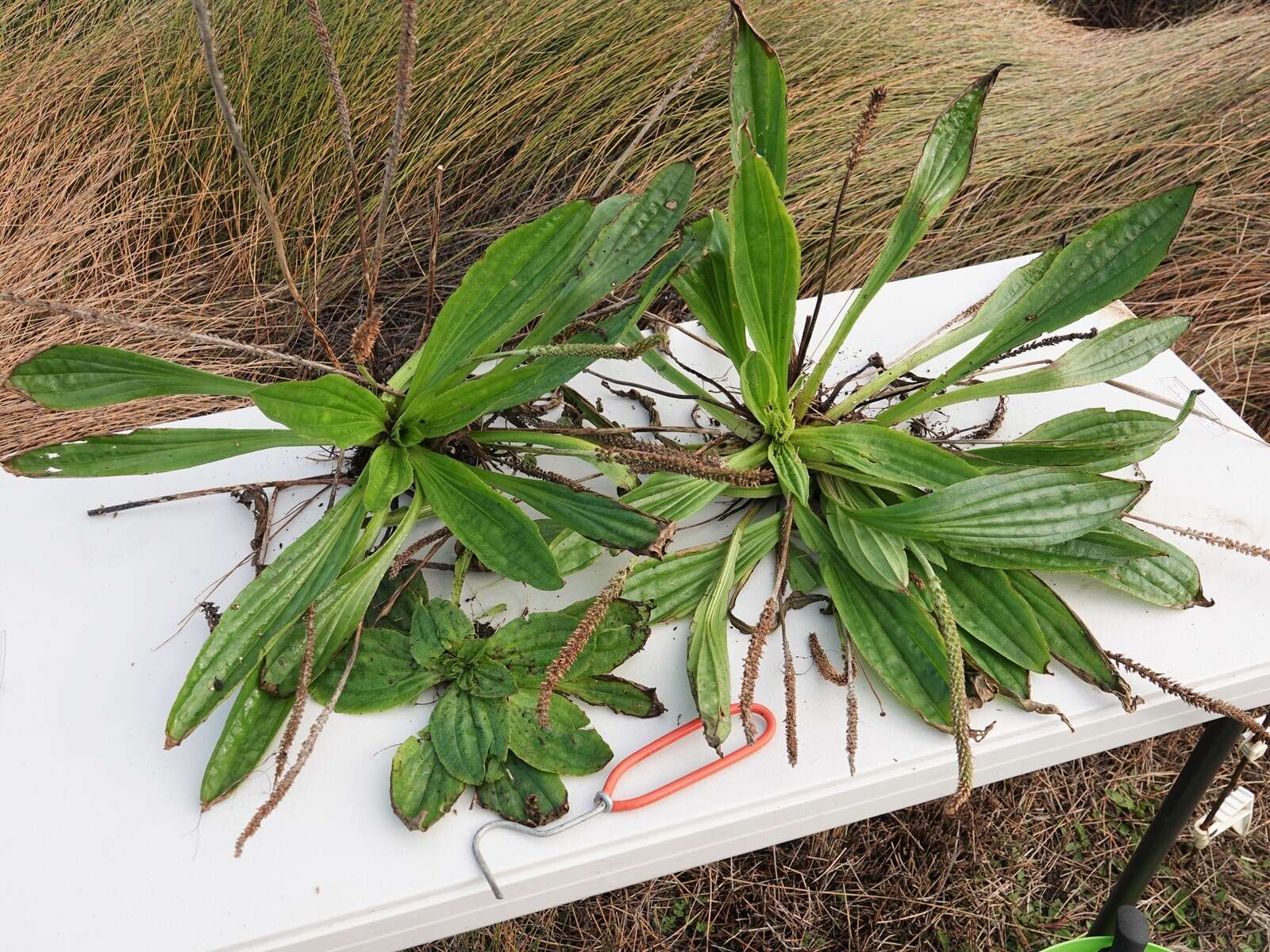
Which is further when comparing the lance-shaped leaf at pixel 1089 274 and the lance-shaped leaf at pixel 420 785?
the lance-shaped leaf at pixel 1089 274

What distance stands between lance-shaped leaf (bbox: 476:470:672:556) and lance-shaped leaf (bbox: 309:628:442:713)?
16 centimetres

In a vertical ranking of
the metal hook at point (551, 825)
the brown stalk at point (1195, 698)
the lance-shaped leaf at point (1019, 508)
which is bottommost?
the brown stalk at point (1195, 698)

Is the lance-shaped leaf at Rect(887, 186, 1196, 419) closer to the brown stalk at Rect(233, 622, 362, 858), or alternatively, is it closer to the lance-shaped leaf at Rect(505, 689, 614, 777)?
the lance-shaped leaf at Rect(505, 689, 614, 777)

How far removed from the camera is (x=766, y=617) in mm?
764

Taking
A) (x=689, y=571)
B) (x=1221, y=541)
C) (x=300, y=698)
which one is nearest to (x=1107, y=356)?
(x=1221, y=541)

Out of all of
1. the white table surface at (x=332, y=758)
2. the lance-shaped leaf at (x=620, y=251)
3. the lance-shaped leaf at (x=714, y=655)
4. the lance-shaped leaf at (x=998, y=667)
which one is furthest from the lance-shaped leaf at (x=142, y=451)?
the lance-shaped leaf at (x=998, y=667)

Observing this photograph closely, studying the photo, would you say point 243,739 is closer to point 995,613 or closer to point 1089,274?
point 995,613

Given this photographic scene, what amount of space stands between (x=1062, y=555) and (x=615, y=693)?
0.39 m

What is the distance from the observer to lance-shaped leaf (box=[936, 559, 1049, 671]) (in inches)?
32.1

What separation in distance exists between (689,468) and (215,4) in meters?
1.77

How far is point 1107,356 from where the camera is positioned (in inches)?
36.7

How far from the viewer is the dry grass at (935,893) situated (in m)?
1.32

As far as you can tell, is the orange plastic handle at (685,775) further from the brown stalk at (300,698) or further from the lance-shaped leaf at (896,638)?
the brown stalk at (300,698)

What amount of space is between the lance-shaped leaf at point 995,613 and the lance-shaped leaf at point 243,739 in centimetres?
54
